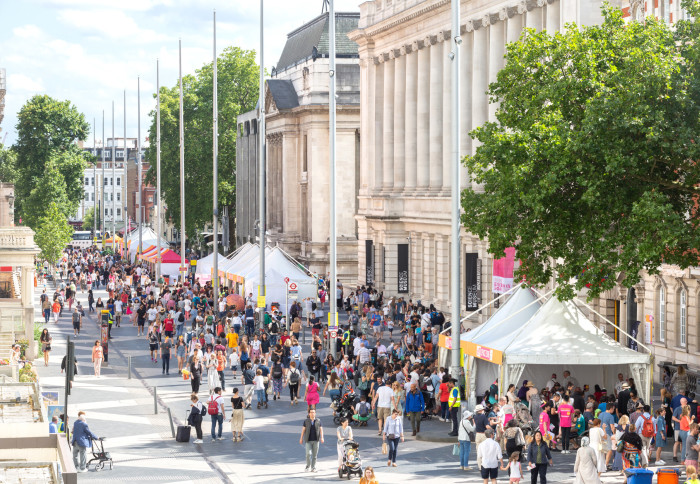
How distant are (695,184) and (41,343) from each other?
2869 centimetres

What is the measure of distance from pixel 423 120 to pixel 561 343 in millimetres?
36103

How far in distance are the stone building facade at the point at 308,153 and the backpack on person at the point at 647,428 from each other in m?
53.9

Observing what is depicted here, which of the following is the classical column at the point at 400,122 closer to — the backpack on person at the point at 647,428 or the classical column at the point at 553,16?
the classical column at the point at 553,16

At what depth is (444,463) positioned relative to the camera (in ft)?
94.2

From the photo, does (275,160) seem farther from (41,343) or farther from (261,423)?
(261,423)

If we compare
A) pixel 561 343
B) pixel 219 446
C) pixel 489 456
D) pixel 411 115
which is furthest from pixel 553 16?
pixel 489 456

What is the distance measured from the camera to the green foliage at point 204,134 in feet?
355

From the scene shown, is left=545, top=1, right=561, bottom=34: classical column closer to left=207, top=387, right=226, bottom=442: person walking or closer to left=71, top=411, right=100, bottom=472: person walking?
left=207, top=387, right=226, bottom=442: person walking

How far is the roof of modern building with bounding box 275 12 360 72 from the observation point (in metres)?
89.1

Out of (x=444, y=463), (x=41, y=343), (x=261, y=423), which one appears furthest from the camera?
(x=41, y=343)

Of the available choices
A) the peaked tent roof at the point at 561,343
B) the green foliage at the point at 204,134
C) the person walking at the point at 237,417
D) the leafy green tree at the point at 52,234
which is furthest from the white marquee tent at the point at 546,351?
the green foliage at the point at 204,134

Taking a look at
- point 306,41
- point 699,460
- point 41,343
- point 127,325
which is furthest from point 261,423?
point 306,41

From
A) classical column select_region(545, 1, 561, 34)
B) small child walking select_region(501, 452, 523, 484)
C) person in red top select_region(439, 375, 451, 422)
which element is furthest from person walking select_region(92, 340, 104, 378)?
small child walking select_region(501, 452, 523, 484)

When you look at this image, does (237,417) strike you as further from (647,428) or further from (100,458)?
(647,428)
